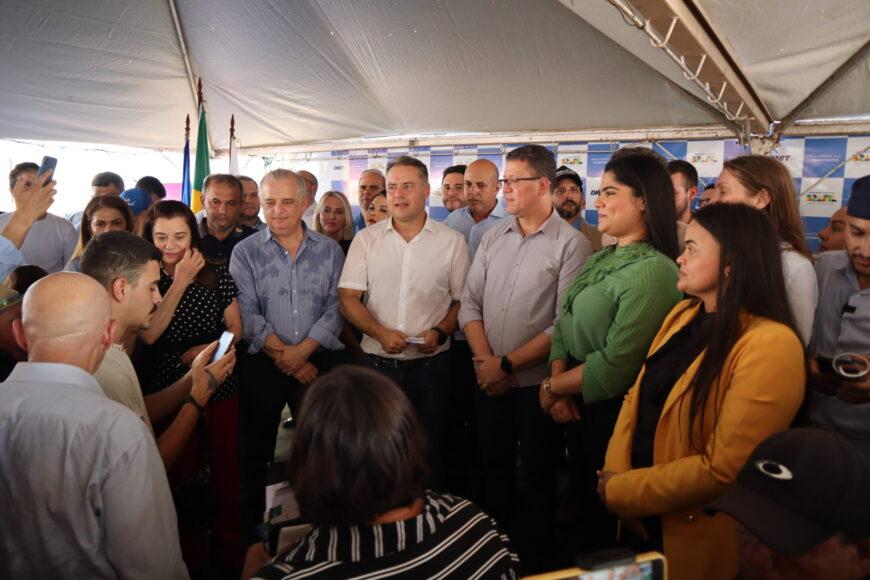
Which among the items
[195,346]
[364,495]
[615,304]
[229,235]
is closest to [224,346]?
[195,346]

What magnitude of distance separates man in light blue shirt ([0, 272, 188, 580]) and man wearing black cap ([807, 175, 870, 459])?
192 centimetres

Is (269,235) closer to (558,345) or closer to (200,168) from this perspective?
(558,345)

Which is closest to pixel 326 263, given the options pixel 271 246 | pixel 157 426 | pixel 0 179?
pixel 271 246

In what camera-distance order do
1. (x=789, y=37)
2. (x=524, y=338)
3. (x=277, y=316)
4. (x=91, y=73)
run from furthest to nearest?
1. (x=91, y=73)
2. (x=789, y=37)
3. (x=277, y=316)
4. (x=524, y=338)

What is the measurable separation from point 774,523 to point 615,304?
1195 mm

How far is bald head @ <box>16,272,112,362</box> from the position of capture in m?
1.28

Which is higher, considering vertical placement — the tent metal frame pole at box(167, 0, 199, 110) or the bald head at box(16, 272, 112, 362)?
the tent metal frame pole at box(167, 0, 199, 110)

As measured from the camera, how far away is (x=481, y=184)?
389 centimetres

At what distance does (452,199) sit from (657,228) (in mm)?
2877

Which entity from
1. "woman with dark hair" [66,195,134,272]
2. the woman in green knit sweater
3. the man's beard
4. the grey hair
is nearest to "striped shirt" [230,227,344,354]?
the grey hair

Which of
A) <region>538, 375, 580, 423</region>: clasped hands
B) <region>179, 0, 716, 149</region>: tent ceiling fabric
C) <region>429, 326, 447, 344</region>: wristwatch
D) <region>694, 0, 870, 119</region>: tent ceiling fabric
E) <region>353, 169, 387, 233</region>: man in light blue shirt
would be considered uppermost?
<region>179, 0, 716, 149</region>: tent ceiling fabric

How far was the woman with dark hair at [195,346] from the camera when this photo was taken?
2430 millimetres

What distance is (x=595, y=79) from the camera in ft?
16.0

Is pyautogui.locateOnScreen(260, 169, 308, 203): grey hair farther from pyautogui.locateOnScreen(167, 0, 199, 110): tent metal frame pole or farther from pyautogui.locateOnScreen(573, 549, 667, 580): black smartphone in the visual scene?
pyautogui.locateOnScreen(167, 0, 199, 110): tent metal frame pole
